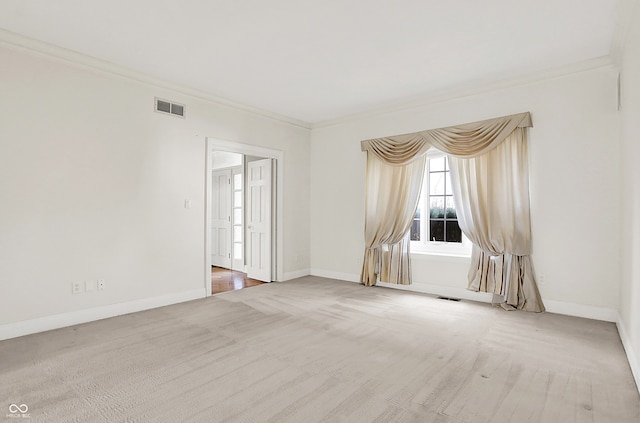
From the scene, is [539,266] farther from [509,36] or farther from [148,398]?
[148,398]

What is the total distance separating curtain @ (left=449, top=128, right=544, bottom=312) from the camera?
4039 millimetres

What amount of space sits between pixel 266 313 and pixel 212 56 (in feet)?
9.83

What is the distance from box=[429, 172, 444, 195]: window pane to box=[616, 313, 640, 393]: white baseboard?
2.49 meters

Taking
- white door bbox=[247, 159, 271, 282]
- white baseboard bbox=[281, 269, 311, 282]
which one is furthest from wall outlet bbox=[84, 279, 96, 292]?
white baseboard bbox=[281, 269, 311, 282]

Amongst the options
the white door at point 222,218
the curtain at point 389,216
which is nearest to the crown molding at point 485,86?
the curtain at point 389,216

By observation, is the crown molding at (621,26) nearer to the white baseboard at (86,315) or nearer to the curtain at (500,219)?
the curtain at (500,219)

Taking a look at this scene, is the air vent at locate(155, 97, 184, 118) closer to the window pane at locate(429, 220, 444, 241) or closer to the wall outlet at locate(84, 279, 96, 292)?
the wall outlet at locate(84, 279, 96, 292)

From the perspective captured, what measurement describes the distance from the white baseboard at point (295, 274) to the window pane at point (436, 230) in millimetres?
2415

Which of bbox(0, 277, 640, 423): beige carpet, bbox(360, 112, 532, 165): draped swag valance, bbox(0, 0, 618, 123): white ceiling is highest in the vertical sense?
bbox(0, 0, 618, 123): white ceiling

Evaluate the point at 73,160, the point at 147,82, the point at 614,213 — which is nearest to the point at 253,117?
the point at 147,82

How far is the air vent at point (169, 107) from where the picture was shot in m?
4.24

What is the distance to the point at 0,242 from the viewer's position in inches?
122

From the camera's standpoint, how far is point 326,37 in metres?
3.18

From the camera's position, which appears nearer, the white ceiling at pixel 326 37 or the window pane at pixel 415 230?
the white ceiling at pixel 326 37
